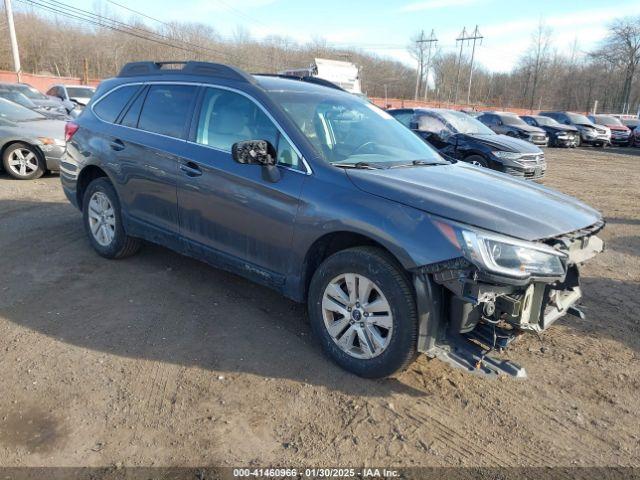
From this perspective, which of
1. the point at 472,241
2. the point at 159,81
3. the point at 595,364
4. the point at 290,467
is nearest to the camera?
the point at 290,467

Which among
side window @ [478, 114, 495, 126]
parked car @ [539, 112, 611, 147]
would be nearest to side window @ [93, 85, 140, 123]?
side window @ [478, 114, 495, 126]

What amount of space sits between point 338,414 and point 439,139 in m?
8.34

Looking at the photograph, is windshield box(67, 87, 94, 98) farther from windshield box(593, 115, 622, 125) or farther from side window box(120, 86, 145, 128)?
windshield box(593, 115, 622, 125)

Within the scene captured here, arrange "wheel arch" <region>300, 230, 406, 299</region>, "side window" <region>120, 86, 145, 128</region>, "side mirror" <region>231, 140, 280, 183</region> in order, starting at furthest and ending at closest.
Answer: "side window" <region>120, 86, 145, 128</region>, "side mirror" <region>231, 140, 280, 183</region>, "wheel arch" <region>300, 230, 406, 299</region>

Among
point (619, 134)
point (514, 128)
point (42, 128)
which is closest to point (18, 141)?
point (42, 128)

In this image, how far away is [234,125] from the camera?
382 cm

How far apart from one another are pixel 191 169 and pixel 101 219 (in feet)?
5.50

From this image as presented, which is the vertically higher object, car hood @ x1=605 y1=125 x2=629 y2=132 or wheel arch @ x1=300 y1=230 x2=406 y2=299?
wheel arch @ x1=300 y1=230 x2=406 y2=299

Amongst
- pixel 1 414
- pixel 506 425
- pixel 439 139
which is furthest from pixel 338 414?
pixel 439 139

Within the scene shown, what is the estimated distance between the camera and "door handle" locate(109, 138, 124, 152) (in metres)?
4.63

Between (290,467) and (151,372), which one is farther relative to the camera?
(151,372)

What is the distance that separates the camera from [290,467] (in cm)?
244

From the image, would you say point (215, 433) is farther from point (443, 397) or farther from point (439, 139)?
point (439, 139)

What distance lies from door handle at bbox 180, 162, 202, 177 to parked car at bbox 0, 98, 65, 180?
6.41 metres
